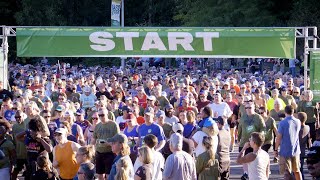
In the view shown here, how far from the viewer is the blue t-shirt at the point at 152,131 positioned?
14.4 meters

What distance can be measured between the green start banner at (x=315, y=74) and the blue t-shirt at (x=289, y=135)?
5.42 m

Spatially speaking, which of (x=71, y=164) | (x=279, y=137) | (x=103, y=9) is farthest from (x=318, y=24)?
(x=71, y=164)

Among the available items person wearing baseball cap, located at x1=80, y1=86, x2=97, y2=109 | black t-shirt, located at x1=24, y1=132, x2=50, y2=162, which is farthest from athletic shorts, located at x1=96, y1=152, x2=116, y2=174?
person wearing baseball cap, located at x1=80, y1=86, x2=97, y2=109

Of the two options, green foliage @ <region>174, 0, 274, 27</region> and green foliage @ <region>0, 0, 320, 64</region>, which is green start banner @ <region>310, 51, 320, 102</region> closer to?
green foliage @ <region>0, 0, 320, 64</region>

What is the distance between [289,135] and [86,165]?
5611mm

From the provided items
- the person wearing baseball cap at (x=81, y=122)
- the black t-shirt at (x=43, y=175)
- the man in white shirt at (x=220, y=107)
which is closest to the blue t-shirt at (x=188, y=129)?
the person wearing baseball cap at (x=81, y=122)

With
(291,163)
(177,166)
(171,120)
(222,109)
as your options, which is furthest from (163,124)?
(177,166)

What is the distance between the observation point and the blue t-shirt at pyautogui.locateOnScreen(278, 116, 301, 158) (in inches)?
587

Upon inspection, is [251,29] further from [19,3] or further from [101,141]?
[19,3]

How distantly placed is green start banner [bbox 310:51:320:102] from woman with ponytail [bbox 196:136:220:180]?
851cm

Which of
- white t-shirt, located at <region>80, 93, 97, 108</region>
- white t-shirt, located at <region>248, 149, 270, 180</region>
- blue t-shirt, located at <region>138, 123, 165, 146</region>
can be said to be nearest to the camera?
white t-shirt, located at <region>248, 149, 270, 180</region>

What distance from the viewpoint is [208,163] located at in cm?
1216

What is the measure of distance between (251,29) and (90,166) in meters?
12.0

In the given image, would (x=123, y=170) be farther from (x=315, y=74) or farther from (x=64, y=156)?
(x=315, y=74)
